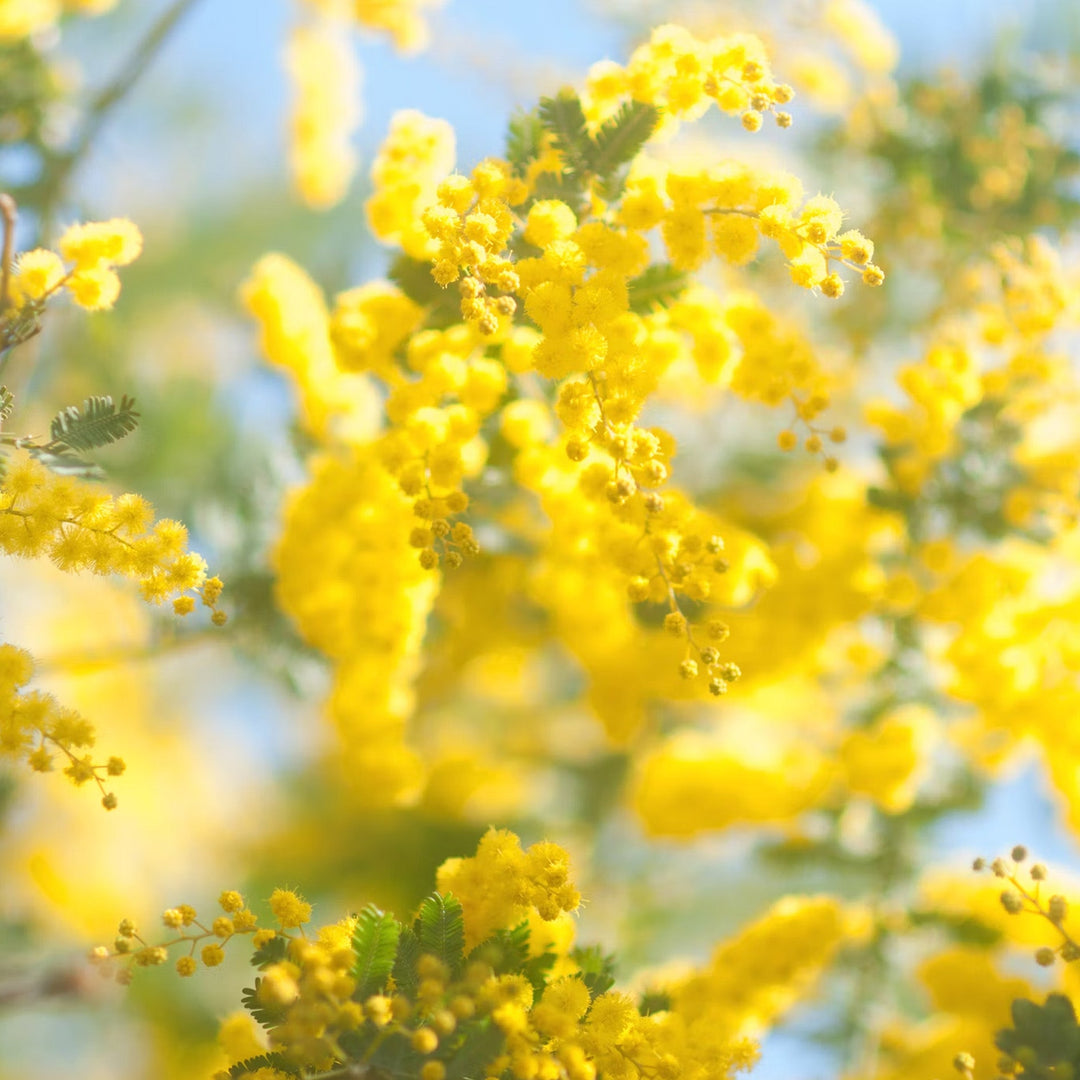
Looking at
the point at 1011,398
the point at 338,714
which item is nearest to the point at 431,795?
the point at 338,714

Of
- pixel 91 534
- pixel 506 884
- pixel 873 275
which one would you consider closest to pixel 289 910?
pixel 506 884

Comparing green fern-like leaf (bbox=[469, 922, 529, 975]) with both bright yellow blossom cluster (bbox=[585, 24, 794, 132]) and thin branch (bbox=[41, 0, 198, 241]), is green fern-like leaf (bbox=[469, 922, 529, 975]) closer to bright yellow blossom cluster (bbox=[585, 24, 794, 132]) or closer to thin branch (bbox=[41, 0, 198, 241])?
bright yellow blossom cluster (bbox=[585, 24, 794, 132])

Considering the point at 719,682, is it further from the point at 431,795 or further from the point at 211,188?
the point at 211,188

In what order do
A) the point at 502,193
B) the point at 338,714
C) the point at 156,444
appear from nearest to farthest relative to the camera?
the point at 502,193 < the point at 338,714 < the point at 156,444

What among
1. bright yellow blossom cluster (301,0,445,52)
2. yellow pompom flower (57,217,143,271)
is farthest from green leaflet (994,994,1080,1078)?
bright yellow blossom cluster (301,0,445,52)

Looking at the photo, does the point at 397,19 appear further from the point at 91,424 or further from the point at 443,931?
the point at 443,931

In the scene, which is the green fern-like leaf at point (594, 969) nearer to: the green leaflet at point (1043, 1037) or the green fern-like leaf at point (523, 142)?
the green leaflet at point (1043, 1037)
